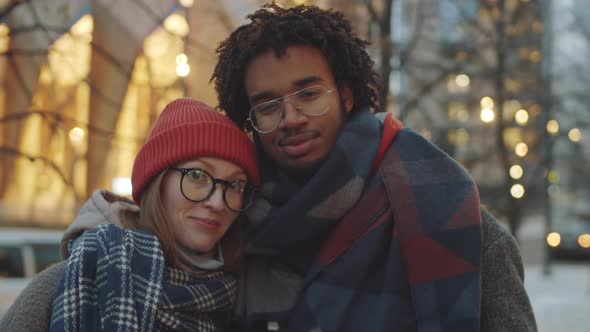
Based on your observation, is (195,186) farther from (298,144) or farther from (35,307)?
(35,307)

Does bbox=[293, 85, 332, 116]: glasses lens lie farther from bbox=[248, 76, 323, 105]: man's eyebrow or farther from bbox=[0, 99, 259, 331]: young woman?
bbox=[0, 99, 259, 331]: young woman

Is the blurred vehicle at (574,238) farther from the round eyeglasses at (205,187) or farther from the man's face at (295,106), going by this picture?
the round eyeglasses at (205,187)

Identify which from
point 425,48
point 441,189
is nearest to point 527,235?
point 425,48

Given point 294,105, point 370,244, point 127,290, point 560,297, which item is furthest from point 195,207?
point 560,297

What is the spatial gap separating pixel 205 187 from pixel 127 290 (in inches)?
18.3

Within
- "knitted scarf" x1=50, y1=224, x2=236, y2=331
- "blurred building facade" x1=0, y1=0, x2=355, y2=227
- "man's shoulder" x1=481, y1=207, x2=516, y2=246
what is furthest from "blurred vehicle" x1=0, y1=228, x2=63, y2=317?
"man's shoulder" x1=481, y1=207, x2=516, y2=246

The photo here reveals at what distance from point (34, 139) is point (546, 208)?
11.7 metres

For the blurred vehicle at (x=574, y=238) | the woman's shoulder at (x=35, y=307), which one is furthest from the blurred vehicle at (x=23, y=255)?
the blurred vehicle at (x=574, y=238)

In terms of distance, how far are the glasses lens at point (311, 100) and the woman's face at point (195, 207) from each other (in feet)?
1.22

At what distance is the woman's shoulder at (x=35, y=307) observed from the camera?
1.94 meters

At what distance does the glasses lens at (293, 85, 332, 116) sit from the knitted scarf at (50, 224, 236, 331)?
2.38ft

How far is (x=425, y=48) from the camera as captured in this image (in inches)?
379

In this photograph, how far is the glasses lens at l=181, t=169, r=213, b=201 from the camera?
2172 mm

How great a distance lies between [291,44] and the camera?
2.28 m
